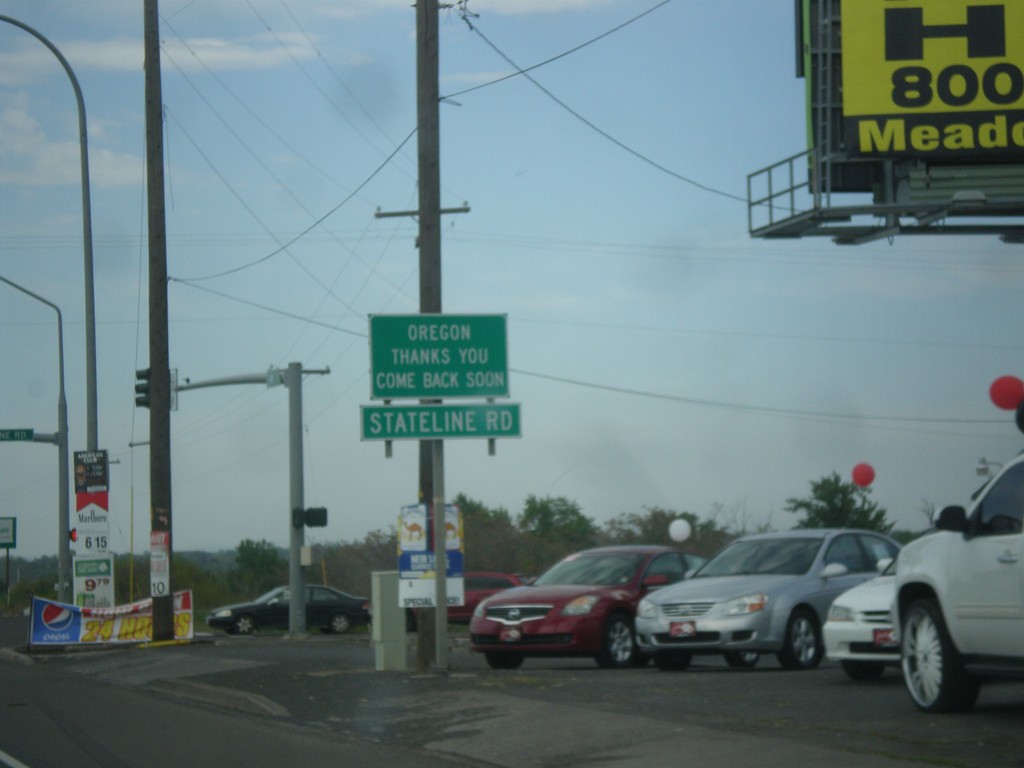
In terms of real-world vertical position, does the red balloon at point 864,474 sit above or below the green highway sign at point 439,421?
below

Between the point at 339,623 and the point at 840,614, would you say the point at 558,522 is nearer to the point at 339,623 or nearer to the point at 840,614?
the point at 339,623

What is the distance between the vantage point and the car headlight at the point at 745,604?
15094mm

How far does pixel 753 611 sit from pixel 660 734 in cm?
551

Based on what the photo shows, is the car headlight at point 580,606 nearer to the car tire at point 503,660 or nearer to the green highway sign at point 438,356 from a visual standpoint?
the car tire at point 503,660

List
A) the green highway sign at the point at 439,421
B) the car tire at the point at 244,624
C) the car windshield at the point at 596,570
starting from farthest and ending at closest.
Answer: the car tire at the point at 244,624, the car windshield at the point at 596,570, the green highway sign at the point at 439,421

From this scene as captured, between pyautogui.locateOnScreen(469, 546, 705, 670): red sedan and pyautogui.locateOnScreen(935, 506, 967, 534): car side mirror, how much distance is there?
7.49 m

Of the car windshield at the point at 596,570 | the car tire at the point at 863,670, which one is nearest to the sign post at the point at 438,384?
the car windshield at the point at 596,570

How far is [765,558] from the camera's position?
53.8 feet

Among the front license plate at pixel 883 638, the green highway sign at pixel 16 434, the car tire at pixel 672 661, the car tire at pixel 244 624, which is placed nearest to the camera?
→ the front license plate at pixel 883 638

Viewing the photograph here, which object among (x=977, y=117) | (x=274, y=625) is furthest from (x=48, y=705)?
(x=274, y=625)

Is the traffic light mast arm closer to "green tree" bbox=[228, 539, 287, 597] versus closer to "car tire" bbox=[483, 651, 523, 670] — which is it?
"car tire" bbox=[483, 651, 523, 670]

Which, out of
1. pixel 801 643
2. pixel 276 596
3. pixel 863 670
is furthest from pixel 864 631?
pixel 276 596

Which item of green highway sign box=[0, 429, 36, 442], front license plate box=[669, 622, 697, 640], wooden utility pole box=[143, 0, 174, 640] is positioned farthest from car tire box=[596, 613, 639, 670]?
green highway sign box=[0, 429, 36, 442]

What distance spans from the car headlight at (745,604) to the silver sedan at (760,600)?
11mm
